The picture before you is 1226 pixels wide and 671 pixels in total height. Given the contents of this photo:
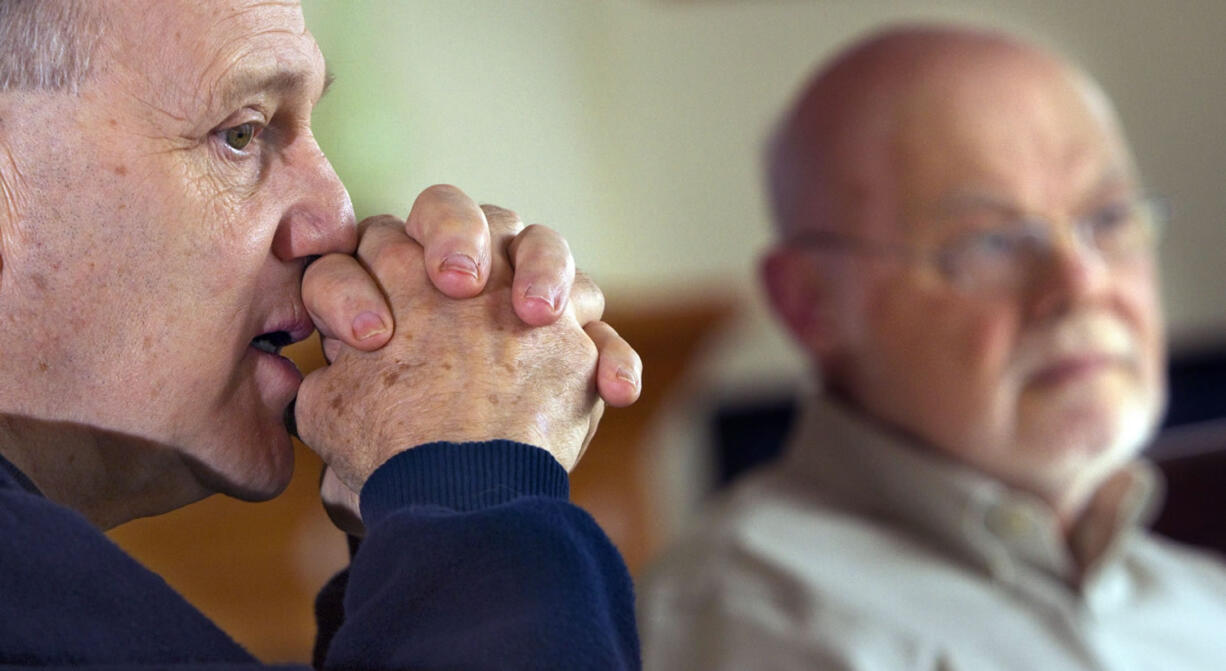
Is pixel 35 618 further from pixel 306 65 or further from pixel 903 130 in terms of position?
pixel 903 130

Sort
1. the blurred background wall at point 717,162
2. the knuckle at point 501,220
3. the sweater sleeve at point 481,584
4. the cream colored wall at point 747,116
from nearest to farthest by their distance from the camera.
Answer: the sweater sleeve at point 481,584 → the knuckle at point 501,220 → the blurred background wall at point 717,162 → the cream colored wall at point 747,116

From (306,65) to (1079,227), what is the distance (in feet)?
4.14

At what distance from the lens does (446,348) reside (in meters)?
0.53

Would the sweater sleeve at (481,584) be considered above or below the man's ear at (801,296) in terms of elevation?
above

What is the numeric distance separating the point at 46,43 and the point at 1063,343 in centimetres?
129

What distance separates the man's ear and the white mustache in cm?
27

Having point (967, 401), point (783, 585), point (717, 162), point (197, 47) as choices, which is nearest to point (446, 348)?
point (197, 47)

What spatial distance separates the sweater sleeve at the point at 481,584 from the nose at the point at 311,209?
107mm

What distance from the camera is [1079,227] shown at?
156cm

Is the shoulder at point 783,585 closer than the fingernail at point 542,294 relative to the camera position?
No

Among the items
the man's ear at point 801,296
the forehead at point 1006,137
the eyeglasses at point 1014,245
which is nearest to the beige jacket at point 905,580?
the man's ear at point 801,296

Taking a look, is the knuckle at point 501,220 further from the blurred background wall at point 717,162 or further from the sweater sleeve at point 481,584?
the blurred background wall at point 717,162

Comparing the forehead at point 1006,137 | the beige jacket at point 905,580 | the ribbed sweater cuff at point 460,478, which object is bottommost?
the beige jacket at point 905,580

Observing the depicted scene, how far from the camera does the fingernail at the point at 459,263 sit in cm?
52
